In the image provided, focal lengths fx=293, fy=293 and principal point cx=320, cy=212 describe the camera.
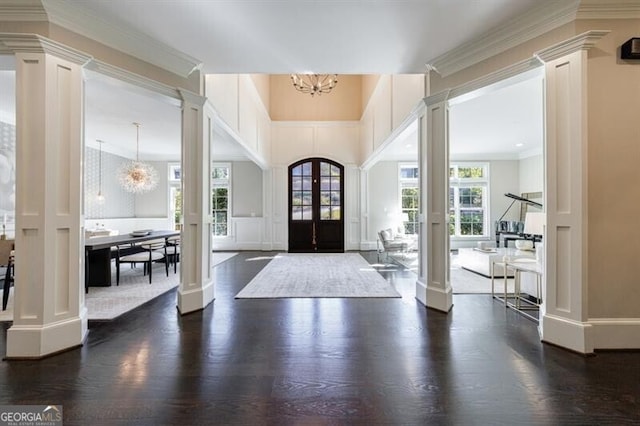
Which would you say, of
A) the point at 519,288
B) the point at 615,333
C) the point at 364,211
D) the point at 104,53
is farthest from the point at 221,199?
the point at 615,333

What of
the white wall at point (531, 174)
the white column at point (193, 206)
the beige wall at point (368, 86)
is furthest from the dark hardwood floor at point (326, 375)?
the white wall at point (531, 174)

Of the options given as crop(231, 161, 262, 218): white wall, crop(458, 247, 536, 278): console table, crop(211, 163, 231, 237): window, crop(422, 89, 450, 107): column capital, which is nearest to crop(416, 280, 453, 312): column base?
crop(458, 247, 536, 278): console table

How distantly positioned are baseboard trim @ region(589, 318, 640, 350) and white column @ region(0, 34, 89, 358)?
425cm

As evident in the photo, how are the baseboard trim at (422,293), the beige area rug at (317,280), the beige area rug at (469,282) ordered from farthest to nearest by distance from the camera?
the beige area rug at (469,282)
the beige area rug at (317,280)
the baseboard trim at (422,293)

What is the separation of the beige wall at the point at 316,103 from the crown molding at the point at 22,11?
277 inches

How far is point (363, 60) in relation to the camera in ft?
10.7

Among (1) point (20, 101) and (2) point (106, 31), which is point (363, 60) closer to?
(2) point (106, 31)

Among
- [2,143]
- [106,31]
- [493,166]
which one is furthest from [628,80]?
[2,143]

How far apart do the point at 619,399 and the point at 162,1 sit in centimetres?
415

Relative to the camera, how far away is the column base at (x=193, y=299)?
324cm

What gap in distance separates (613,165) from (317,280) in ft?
12.4

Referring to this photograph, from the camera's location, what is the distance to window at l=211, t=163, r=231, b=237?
9.27m

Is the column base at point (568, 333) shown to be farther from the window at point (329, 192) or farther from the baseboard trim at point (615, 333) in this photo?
the window at point (329, 192)

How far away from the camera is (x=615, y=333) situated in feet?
7.73
